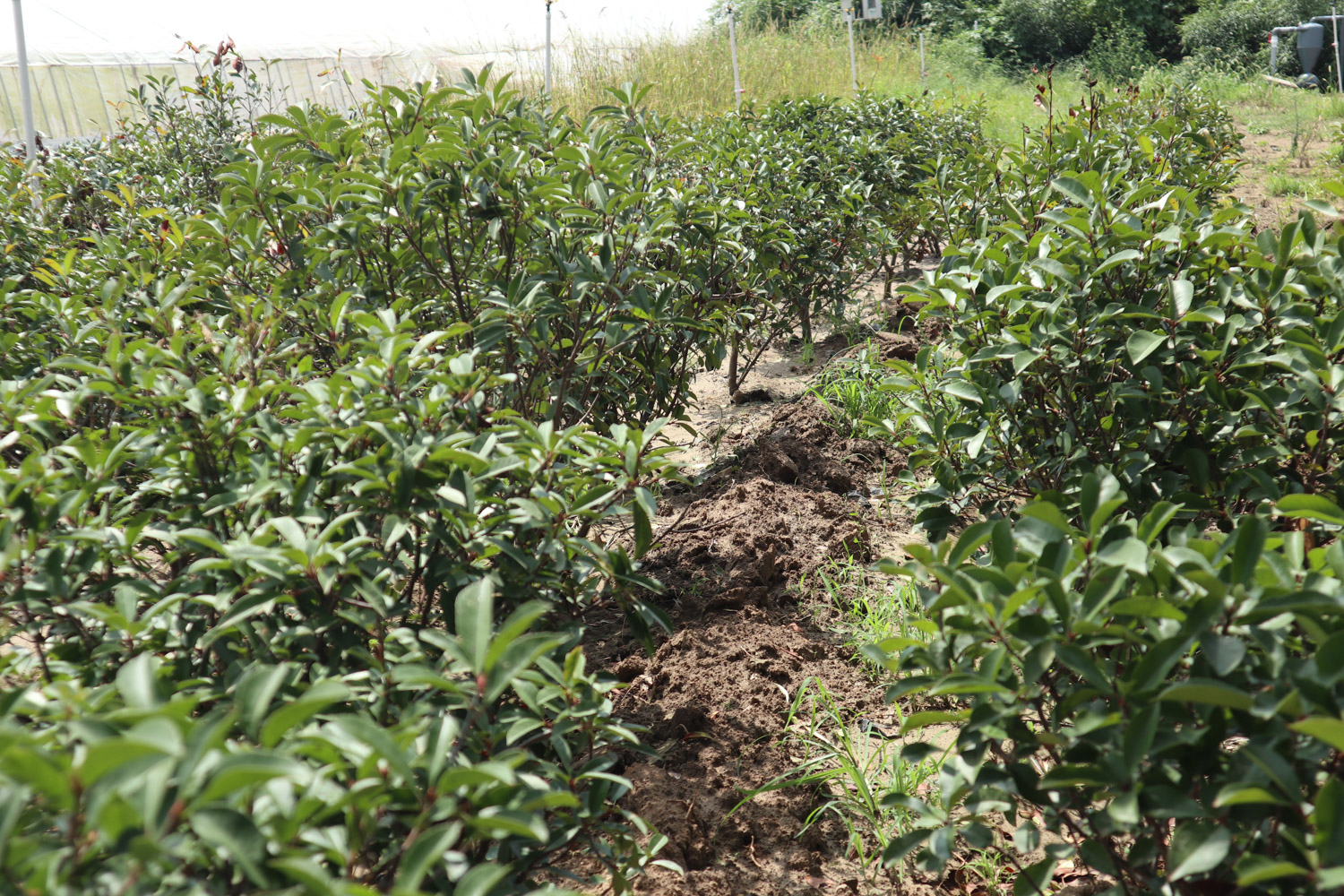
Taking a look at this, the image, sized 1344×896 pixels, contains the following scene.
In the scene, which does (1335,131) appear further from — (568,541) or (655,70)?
(568,541)

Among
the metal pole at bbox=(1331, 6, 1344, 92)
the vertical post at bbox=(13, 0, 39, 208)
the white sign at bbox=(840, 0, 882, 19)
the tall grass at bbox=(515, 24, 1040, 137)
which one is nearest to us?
the vertical post at bbox=(13, 0, 39, 208)

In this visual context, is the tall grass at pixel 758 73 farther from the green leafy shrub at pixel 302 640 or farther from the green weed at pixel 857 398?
the green leafy shrub at pixel 302 640

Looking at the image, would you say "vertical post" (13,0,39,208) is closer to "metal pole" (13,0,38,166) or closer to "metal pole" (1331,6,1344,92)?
"metal pole" (13,0,38,166)

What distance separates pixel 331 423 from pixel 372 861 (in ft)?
2.24

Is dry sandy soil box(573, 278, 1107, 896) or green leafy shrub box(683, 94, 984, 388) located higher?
green leafy shrub box(683, 94, 984, 388)

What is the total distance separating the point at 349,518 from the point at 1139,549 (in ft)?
3.63

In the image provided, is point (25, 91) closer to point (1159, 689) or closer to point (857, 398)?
point (857, 398)

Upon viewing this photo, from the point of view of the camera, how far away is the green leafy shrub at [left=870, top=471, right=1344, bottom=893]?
0.93 meters

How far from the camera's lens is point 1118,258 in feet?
5.67

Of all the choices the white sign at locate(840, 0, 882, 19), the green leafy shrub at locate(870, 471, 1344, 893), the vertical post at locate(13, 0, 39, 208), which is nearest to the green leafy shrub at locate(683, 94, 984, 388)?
the green leafy shrub at locate(870, 471, 1344, 893)

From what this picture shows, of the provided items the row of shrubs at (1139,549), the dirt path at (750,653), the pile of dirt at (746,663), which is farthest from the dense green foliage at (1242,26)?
the row of shrubs at (1139,549)

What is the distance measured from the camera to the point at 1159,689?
1121mm

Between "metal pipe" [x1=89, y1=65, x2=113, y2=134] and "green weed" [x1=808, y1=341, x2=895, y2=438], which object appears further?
"metal pipe" [x1=89, y1=65, x2=113, y2=134]

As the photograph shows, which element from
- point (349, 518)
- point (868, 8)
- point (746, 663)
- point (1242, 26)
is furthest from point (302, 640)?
point (1242, 26)
